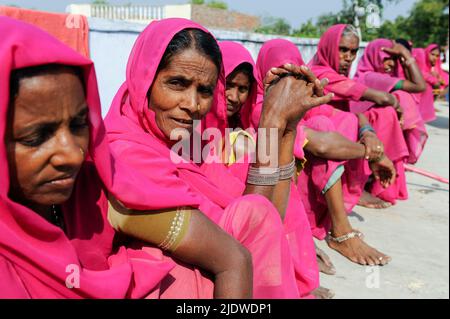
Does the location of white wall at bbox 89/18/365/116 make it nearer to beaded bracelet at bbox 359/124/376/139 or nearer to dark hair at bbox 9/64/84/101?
beaded bracelet at bbox 359/124/376/139

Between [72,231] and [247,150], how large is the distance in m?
1.09

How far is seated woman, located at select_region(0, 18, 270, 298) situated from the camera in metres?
1.20

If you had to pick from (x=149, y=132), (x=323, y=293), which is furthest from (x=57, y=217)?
(x=323, y=293)

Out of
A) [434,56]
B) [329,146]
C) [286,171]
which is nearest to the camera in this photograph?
[286,171]

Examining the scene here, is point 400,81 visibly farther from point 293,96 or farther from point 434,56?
point 293,96

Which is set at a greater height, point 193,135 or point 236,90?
point 236,90

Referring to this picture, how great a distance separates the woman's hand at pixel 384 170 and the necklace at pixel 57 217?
276cm

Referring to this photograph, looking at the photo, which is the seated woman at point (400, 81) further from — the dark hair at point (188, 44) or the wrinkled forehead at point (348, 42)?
the dark hair at point (188, 44)

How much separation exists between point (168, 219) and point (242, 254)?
0.92 ft

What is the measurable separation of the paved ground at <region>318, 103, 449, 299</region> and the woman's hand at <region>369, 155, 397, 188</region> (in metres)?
0.66

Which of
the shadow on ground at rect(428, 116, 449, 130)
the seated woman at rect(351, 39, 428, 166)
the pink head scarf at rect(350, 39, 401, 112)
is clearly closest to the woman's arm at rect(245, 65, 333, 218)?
the seated woman at rect(351, 39, 428, 166)

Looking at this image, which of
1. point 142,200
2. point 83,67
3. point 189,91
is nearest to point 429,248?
point 189,91

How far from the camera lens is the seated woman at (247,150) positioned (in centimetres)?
232

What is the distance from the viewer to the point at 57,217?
4.93ft
